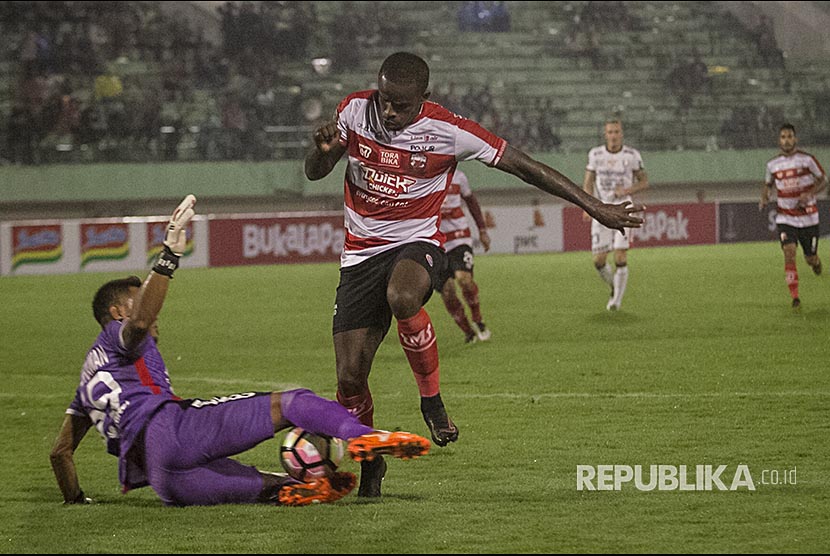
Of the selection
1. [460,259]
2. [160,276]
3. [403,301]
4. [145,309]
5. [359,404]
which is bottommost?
[460,259]

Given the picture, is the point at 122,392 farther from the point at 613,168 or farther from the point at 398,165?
the point at 613,168

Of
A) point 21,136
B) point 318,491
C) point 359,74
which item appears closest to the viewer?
point 318,491

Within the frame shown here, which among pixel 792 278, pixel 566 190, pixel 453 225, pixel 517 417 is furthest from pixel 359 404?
pixel 792 278

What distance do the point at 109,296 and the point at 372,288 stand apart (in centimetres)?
135

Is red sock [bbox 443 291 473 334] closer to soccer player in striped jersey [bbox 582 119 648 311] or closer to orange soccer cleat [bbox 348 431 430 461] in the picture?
soccer player in striped jersey [bbox 582 119 648 311]

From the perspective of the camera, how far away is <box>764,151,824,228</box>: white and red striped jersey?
16.0m

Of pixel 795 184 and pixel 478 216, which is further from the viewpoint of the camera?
pixel 795 184

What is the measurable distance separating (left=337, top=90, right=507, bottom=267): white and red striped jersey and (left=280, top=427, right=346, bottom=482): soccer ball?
1100 millimetres

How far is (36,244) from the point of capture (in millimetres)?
25562

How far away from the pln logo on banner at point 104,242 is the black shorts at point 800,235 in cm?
1430

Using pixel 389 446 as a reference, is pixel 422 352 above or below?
above

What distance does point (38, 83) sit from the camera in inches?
1147

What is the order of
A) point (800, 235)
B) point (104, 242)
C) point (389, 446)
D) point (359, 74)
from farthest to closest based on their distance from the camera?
1. point (359, 74)
2. point (104, 242)
3. point (800, 235)
4. point (389, 446)

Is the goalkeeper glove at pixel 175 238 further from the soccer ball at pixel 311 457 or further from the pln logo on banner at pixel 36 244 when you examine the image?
the pln logo on banner at pixel 36 244
